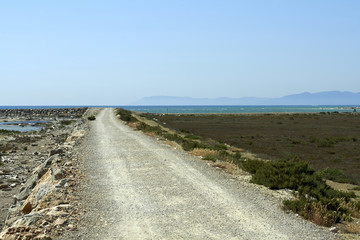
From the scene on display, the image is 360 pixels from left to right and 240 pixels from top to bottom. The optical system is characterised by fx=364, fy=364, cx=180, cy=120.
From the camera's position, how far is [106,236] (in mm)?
7289

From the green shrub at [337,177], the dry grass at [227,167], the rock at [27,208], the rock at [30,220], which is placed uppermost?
the rock at [30,220]

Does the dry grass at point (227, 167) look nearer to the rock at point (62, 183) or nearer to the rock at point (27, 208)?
the rock at point (62, 183)

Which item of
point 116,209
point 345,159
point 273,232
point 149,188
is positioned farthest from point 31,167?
point 345,159

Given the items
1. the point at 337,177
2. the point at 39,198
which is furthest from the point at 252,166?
the point at 39,198

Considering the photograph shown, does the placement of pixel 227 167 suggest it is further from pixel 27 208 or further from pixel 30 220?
pixel 30 220

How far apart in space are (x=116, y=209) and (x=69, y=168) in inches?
249

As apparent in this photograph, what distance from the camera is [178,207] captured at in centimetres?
935

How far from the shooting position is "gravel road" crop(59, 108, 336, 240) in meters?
7.57

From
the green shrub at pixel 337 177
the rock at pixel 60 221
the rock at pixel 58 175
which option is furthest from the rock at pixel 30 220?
the green shrub at pixel 337 177

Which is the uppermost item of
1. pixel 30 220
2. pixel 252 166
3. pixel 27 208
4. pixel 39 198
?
pixel 30 220

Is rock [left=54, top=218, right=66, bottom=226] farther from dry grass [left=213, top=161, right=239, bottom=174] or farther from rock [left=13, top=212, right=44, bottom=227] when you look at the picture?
dry grass [left=213, top=161, right=239, bottom=174]

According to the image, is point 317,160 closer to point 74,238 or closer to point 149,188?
point 149,188

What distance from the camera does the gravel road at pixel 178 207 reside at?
7574 mm

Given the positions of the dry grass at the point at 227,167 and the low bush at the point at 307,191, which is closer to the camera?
the low bush at the point at 307,191
